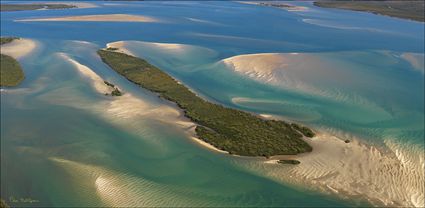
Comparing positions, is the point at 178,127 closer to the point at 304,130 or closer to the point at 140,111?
the point at 140,111

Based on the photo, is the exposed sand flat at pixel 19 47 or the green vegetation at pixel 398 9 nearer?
the exposed sand flat at pixel 19 47

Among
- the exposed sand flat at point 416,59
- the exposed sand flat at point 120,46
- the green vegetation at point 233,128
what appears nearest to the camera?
the green vegetation at point 233,128

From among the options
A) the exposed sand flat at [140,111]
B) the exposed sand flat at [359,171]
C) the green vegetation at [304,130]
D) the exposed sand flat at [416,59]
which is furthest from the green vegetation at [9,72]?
the exposed sand flat at [416,59]

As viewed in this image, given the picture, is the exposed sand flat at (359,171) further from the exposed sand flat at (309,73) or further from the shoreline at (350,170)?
the exposed sand flat at (309,73)

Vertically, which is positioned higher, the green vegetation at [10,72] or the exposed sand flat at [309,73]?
the exposed sand flat at [309,73]

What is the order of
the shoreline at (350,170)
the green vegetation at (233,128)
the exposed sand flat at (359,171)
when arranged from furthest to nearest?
the green vegetation at (233,128)
the shoreline at (350,170)
the exposed sand flat at (359,171)

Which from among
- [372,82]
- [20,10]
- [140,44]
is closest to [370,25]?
[372,82]

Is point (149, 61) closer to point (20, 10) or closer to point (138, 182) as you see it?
point (138, 182)

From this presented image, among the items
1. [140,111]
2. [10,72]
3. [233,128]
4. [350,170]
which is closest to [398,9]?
[233,128]
